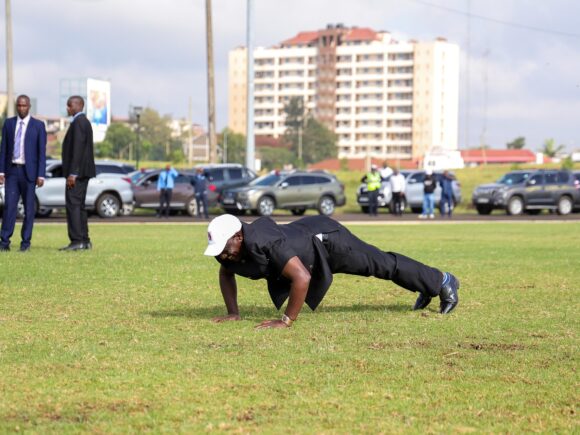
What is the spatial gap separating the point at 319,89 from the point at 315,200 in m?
147

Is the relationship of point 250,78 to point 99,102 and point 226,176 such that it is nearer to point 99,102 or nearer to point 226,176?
point 226,176

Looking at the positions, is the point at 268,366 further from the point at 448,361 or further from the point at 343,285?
the point at 343,285

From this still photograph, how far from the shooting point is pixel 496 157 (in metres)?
172

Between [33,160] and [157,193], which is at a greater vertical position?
[33,160]

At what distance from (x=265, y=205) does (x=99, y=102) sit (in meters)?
23.3

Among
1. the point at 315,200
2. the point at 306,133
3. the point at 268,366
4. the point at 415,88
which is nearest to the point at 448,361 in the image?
the point at 268,366

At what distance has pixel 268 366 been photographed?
679 cm

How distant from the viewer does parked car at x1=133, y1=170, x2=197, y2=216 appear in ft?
124

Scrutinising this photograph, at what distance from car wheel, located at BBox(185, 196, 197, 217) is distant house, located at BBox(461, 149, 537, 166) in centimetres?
13349

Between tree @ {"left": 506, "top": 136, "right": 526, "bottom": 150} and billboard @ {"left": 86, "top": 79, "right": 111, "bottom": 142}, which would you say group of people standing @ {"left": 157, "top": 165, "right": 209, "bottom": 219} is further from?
tree @ {"left": 506, "top": 136, "right": 526, "bottom": 150}

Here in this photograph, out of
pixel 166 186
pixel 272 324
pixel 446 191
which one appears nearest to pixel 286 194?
pixel 166 186

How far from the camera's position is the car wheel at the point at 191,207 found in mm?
38406

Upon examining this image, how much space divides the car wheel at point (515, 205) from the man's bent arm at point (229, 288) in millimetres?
34513

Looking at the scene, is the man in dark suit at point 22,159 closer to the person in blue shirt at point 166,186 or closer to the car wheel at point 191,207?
the person in blue shirt at point 166,186
